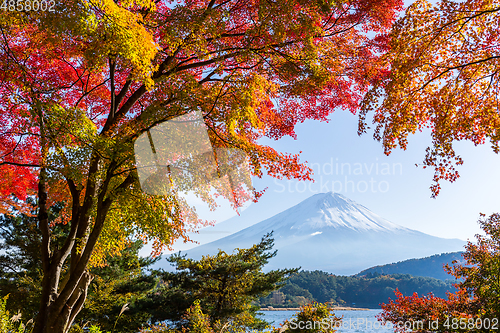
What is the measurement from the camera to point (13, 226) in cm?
1035

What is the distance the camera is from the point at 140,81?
422 cm

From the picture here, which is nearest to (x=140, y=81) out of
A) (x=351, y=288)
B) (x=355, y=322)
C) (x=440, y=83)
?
(x=440, y=83)

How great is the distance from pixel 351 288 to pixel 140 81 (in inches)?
1601

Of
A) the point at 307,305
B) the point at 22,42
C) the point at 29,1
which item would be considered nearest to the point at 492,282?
the point at 307,305

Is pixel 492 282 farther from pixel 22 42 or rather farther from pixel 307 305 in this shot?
pixel 22 42

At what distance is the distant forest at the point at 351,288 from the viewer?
3216 centimetres

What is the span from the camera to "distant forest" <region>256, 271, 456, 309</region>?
32.2m

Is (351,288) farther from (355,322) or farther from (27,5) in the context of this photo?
(27,5)

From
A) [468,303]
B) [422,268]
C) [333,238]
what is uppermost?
[468,303]

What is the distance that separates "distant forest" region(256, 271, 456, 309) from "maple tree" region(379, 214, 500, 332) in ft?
91.0

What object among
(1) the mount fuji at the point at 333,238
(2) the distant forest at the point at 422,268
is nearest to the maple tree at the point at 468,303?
(1) the mount fuji at the point at 333,238

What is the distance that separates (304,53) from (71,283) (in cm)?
460

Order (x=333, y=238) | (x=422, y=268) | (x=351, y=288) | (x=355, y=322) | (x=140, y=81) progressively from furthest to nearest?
(x=333, y=238) < (x=422, y=268) < (x=351, y=288) < (x=355, y=322) < (x=140, y=81)

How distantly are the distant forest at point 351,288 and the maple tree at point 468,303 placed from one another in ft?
91.0
